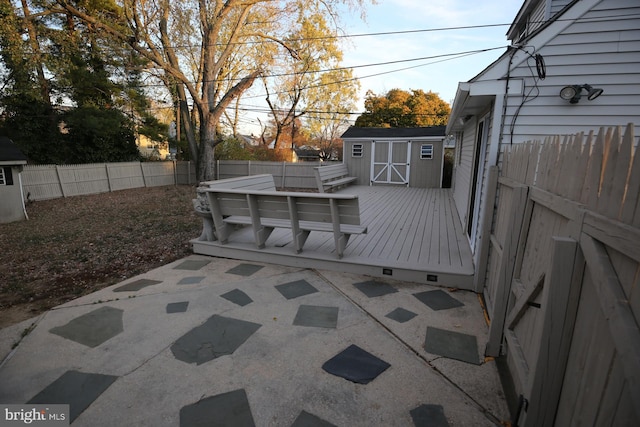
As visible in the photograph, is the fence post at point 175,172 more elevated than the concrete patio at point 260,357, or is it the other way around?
the fence post at point 175,172

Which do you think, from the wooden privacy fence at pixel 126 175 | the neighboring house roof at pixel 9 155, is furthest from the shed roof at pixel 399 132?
the neighboring house roof at pixel 9 155

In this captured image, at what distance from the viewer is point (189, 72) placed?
61.8 feet

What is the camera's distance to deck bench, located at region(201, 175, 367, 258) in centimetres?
379

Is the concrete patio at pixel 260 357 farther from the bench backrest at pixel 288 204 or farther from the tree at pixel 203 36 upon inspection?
the tree at pixel 203 36

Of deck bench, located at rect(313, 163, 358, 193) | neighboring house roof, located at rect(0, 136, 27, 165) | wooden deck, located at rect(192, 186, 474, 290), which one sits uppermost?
neighboring house roof, located at rect(0, 136, 27, 165)

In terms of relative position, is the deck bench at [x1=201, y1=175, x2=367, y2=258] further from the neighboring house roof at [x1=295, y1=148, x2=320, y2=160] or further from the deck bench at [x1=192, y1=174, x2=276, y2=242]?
the neighboring house roof at [x1=295, y1=148, x2=320, y2=160]

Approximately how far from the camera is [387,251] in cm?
433

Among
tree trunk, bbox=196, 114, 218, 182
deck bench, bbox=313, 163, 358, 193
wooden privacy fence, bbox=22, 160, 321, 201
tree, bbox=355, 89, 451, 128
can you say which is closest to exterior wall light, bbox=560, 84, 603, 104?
deck bench, bbox=313, 163, 358, 193

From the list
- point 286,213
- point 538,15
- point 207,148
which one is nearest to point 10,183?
point 286,213

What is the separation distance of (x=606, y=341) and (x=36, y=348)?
354cm

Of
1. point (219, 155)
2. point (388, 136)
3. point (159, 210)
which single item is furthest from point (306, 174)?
point (159, 210)

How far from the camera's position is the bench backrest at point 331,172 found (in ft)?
33.6

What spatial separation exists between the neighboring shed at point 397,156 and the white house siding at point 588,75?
10006 millimetres

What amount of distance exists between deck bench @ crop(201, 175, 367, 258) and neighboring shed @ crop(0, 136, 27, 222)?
636 centimetres
